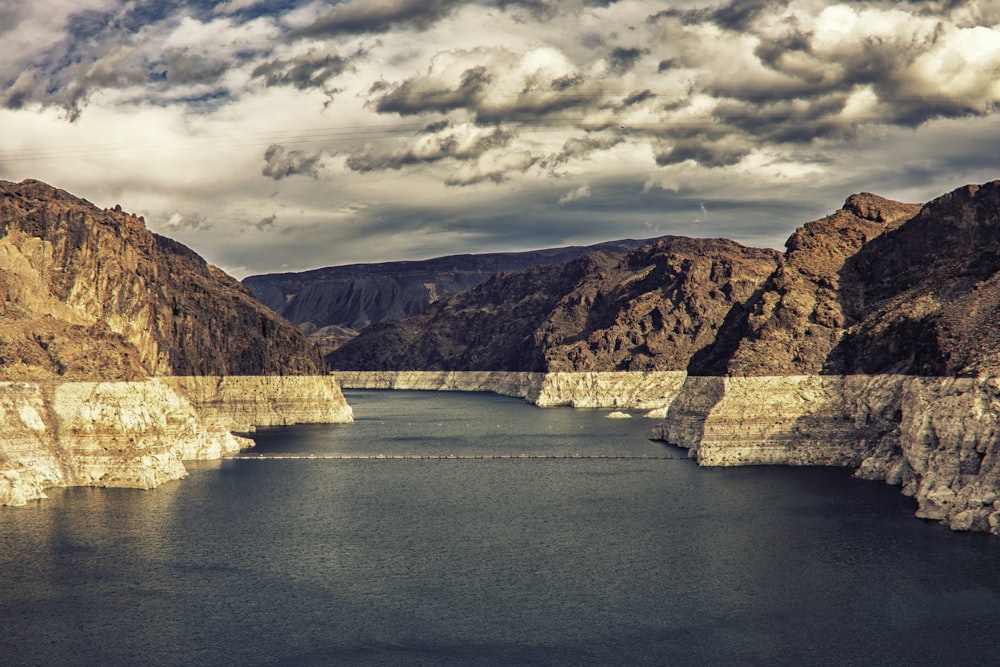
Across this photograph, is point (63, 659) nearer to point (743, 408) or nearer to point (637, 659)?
point (637, 659)

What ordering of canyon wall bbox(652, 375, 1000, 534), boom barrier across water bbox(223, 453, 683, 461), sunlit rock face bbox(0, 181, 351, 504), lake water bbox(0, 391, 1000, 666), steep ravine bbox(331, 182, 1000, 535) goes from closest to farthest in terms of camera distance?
lake water bbox(0, 391, 1000, 666) → canyon wall bbox(652, 375, 1000, 534) → steep ravine bbox(331, 182, 1000, 535) → sunlit rock face bbox(0, 181, 351, 504) → boom barrier across water bbox(223, 453, 683, 461)

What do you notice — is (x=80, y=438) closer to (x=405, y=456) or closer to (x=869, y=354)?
(x=405, y=456)

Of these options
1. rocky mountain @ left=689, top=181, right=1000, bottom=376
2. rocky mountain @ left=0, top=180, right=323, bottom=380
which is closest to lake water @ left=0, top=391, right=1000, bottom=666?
rocky mountain @ left=0, top=180, right=323, bottom=380

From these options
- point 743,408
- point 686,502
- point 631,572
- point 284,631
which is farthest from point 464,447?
point 284,631

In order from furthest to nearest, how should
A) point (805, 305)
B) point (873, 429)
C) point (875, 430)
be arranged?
point (805, 305)
point (873, 429)
point (875, 430)

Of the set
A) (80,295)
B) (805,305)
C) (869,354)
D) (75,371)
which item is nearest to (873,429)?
(869,354)

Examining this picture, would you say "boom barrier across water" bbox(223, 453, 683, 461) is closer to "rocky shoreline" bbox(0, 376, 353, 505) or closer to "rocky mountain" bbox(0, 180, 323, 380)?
"rocky mountain" bbox(0, 180, 323, 380)
